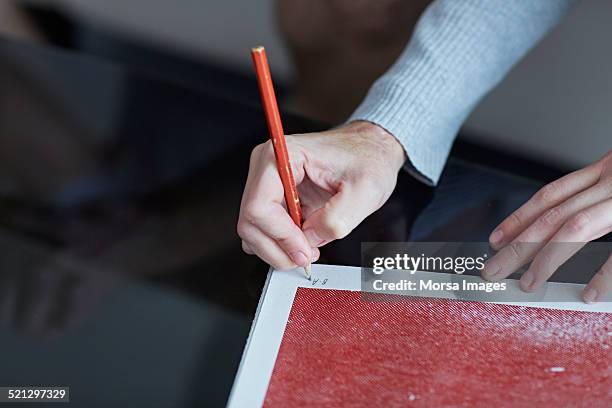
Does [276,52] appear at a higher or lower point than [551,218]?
higher

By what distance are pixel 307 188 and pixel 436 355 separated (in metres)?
0.18

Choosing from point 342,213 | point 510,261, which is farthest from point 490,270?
point 342,213

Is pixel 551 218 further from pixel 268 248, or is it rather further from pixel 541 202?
pixel 268 248

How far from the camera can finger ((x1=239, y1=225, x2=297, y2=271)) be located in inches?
22.9

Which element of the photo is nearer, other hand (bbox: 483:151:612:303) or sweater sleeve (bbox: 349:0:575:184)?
other hand (bbox: 483:151:612:303)

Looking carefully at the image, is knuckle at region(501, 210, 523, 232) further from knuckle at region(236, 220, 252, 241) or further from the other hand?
knuckle at region(236, 220, 252, 241)

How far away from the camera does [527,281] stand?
574mm

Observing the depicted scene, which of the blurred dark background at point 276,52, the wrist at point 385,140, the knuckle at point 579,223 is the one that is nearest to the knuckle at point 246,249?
the wrist at point 385,140

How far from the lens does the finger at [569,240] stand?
572 millimetres

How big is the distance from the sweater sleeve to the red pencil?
0.13m

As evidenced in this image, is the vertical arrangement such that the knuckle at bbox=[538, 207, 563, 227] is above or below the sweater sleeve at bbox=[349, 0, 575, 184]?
below

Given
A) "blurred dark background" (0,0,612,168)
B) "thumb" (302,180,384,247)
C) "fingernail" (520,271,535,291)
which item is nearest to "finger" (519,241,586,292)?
"fingernail" (520,271,535,291)

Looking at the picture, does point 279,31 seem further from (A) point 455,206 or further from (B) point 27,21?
(A) point 455,206

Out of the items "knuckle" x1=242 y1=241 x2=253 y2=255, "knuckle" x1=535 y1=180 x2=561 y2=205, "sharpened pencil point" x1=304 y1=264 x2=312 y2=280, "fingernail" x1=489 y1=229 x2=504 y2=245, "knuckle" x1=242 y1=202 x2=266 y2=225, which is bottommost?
"sharpened pencil point" x1=304 y1=264 x2=312 y2=280
